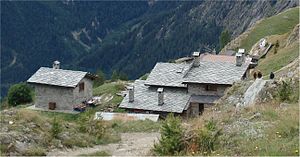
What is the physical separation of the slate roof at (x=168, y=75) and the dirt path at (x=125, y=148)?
28004mm

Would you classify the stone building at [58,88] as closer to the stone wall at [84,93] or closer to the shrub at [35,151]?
the stone wall at [84,93]

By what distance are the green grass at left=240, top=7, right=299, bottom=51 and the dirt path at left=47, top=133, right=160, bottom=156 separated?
9073 centimetres

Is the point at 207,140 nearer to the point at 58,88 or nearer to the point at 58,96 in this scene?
the point at 58,96

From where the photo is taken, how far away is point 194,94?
5719cm

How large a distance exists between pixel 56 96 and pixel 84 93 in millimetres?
3989

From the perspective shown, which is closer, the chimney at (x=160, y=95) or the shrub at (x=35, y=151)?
the shrub at (x=35, y=151)

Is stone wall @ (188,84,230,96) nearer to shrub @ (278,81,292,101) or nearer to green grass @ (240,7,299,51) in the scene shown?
shrub @ (278,81,292,101)

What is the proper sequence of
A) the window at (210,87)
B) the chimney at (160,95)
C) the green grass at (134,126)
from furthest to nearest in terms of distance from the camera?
the window at (210,87), the chimney at (160,95), the green grass at (134,126)

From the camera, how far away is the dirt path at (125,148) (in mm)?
24547

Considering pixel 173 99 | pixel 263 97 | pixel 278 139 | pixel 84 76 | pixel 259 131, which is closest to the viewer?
pixel 278 139

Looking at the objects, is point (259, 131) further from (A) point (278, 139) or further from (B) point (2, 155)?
(B) point (2, 155)

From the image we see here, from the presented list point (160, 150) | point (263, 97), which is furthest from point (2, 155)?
point (263, 97)

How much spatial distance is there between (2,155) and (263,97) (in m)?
15.5

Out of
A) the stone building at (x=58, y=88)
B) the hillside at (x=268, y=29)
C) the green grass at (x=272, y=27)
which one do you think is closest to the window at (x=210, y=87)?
the stone building at (x=58, y=88)
